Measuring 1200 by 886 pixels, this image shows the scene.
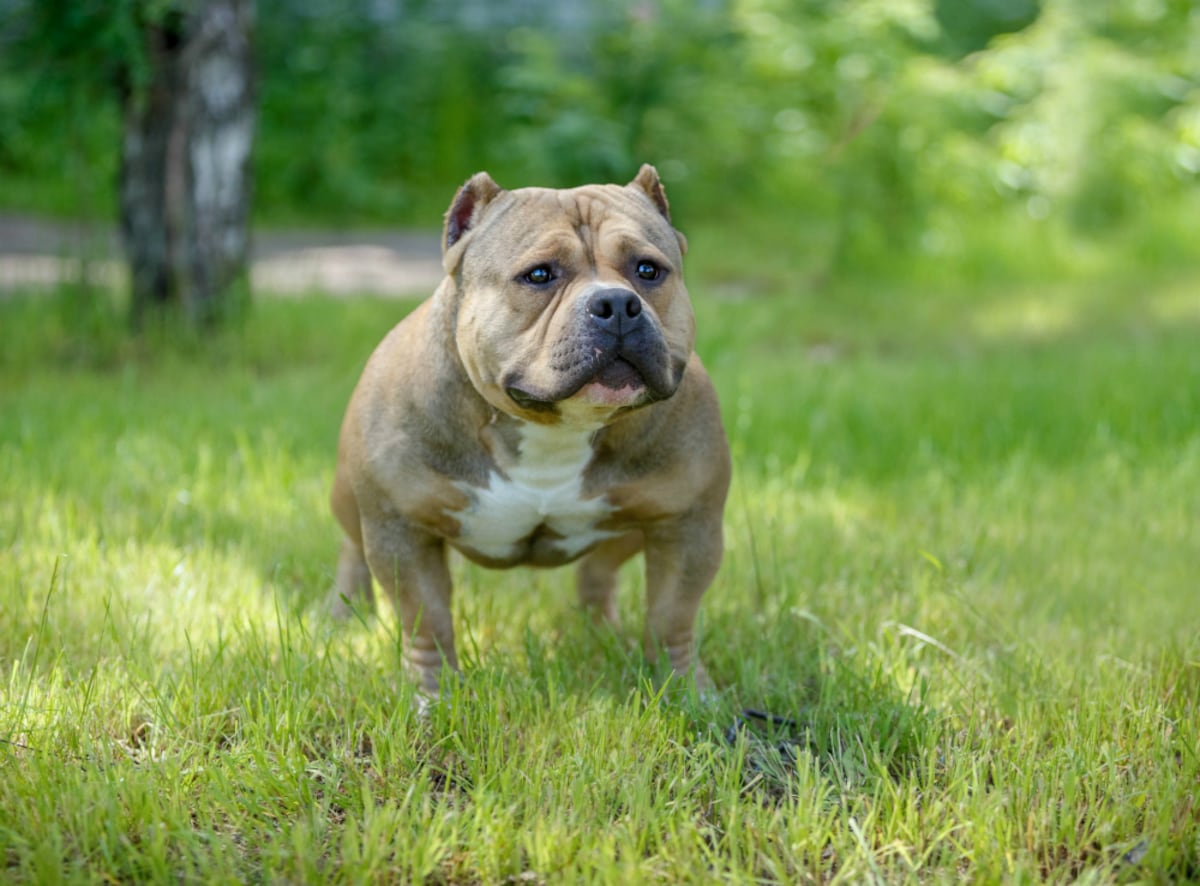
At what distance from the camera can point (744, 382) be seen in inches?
222

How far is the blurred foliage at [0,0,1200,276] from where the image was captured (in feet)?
29.7

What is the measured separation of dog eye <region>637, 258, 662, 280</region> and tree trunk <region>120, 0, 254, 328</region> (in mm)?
4423

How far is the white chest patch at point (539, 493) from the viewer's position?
119 inches

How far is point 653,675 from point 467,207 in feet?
4.24

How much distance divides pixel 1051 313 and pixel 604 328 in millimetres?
6249

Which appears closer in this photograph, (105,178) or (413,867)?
(413,867)

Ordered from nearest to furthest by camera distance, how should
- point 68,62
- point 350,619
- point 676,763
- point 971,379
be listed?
point 676,763
point 350,619
point 971,379
point 68,62

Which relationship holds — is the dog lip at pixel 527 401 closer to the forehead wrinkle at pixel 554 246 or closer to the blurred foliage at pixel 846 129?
the forehead wrinkle at pixel 554 246

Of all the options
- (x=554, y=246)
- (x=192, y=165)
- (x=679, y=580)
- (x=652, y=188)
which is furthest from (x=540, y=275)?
(x=192, y=165)

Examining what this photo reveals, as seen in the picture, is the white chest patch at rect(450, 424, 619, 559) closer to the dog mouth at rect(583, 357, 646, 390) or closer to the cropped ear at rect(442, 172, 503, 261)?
the dog mouth at rect(583, 357, 646, 390)

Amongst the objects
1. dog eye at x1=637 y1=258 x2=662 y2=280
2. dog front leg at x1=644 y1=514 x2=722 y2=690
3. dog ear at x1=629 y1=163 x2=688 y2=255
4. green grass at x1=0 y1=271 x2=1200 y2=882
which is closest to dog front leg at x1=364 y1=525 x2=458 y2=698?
green grass at x1=0 y1=271 x2=1200 y2=882

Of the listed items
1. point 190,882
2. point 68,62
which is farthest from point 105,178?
point 190,882

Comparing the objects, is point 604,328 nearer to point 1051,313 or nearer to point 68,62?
point 68,62

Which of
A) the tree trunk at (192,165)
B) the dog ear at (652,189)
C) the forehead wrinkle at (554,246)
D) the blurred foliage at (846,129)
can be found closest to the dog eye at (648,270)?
the forehead wrinkle at (554,246)
